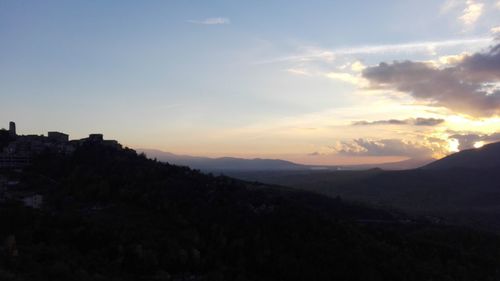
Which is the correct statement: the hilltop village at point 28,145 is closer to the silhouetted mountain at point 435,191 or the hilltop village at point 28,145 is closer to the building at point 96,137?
the building at point 96,137

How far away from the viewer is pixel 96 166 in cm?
5544

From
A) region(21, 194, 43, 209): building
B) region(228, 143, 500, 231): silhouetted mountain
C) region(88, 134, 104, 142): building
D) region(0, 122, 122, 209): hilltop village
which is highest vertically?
region(88, 134, 104, 142): building

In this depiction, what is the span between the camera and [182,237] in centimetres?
3488

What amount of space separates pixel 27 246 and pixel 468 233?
2032 inches

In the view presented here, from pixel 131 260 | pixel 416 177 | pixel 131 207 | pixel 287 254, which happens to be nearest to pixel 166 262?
pixel 131 260

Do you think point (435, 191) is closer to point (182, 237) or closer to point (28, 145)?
point (28, 145)

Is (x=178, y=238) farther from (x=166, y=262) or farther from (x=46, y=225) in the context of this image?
(x=46, y=225)

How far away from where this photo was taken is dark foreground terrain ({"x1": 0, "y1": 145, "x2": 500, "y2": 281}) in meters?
27.6

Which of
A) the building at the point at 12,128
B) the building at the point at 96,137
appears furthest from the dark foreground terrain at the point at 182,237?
the building at the point at 12,128

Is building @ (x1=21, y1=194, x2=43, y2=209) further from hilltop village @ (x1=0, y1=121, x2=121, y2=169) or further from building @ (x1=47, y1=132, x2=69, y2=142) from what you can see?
building @ (x1=47, y1=132, x2=69, y2=142)

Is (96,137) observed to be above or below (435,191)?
above

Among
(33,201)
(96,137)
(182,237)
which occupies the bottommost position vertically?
(182,237)

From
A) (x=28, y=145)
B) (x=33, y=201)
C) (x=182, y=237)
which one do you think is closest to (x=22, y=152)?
(x=28, y=145)

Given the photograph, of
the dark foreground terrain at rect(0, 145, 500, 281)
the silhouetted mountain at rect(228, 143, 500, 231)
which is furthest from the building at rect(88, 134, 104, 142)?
the silhouetted mountain at rect(228, 143, 500, 231)
